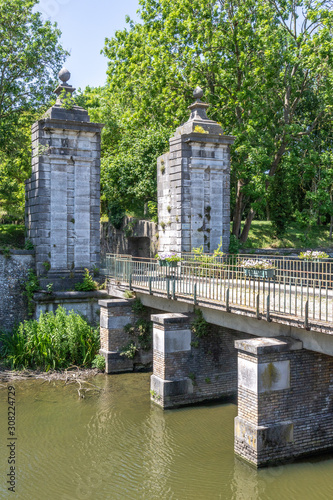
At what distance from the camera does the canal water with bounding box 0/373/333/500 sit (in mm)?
8523

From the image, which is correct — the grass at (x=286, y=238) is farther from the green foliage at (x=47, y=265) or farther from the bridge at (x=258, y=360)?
the bridge at (x=258, y=360)

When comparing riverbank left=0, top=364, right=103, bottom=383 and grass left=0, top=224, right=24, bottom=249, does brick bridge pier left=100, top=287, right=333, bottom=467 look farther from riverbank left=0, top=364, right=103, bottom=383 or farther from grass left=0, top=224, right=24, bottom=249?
grass left=0, top=224, right=24, bottom=249

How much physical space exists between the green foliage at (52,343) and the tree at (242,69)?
33.3ft

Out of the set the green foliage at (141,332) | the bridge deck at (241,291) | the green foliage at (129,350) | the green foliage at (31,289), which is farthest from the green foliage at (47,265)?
the green foliage at (129,350)

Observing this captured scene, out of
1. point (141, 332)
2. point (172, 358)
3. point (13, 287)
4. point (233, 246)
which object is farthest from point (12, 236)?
point (172, 358)

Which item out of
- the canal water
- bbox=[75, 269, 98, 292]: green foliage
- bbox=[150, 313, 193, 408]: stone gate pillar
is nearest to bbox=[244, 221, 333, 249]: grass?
bbox=[75, 269, 98, 292]: green foliage

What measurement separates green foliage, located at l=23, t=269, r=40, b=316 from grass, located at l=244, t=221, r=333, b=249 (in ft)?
46.6

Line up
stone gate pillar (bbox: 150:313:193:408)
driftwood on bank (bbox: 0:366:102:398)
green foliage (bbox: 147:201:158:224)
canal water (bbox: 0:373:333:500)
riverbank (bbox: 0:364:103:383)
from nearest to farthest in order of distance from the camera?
canal water (bbox: 0:373:333:500), stone gate pillar (bbox: 150:313:193:408), driftwood on bank (bbox: 0:366:102:398), riverbank (bbox: 0:364:103:383), green foliage (bbox: 147:201:158:224)

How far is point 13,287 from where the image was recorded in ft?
55.2

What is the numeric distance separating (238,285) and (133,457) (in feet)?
17.8

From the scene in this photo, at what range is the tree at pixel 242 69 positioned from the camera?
2114cm

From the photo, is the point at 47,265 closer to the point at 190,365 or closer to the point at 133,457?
the point at 190,365

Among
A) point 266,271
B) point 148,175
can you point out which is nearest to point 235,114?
point 148,175

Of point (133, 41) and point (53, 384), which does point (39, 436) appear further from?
point (133, 41)
